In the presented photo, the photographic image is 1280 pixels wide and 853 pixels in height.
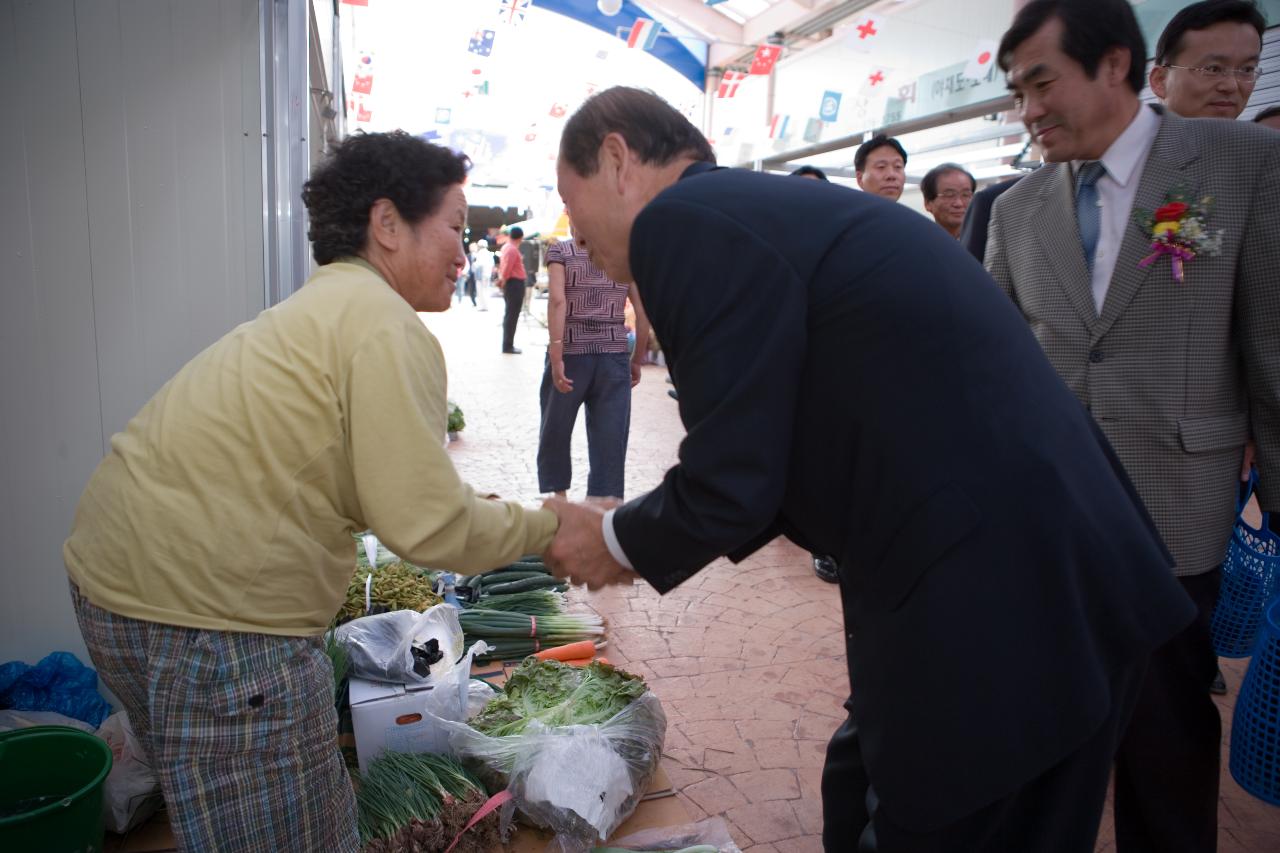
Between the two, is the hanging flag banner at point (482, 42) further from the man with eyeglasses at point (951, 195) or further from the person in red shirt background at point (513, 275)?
the man with eyeglasses at point (951, 195)

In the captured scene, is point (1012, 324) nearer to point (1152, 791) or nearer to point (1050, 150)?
point (1050, 150)

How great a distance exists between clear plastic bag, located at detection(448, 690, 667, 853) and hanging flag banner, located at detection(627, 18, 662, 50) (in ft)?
45.3

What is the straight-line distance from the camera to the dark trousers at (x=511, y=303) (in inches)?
557

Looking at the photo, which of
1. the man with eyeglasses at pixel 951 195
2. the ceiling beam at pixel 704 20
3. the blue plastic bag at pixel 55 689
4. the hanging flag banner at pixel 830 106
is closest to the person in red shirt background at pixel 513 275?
the hanging flag banner at pixel 830 106

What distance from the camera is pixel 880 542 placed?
1307mm

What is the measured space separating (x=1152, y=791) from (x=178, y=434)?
8.24 feet

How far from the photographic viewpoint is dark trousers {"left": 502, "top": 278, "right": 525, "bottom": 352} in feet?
46.4

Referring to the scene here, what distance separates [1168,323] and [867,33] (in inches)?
347

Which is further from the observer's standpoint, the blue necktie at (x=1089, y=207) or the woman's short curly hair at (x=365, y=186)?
the blue necktie at (x=1089, y=207)

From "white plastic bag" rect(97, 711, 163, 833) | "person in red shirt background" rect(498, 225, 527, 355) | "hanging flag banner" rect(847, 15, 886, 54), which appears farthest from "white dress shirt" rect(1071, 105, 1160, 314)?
"person in red shirt background" rect(498, 225, 527, 355)

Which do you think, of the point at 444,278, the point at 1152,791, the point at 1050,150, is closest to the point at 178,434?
the point at 444,278

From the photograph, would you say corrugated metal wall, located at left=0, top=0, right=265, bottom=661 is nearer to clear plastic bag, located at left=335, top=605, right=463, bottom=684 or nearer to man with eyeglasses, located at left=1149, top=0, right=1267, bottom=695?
clear plastic bag, located at left=335, top=605, right=463, bottom=684

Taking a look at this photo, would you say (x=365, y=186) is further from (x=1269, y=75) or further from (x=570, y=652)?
(x=1269, y=75)

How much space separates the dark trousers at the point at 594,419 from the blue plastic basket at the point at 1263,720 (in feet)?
10.8
